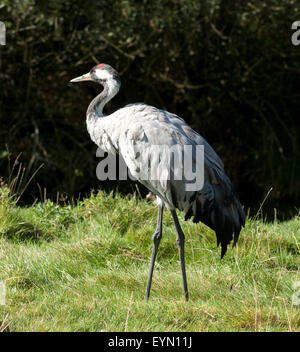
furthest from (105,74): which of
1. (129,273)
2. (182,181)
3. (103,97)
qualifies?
(129,273)

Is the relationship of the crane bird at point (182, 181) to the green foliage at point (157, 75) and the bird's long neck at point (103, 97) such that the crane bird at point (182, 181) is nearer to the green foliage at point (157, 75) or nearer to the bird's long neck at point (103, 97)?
the bird's long neck at point (103, 97)

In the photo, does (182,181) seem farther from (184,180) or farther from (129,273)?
(129,273)

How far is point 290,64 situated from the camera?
8469 mm

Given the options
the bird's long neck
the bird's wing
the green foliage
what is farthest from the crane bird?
the green foliage

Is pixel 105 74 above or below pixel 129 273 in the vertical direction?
above

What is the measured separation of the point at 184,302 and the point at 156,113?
118cm

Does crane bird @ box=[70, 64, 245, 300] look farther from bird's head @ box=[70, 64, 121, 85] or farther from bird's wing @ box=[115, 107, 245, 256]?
bird's head @ box=[70, 64, 121, 85]

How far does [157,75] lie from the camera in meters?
8.03

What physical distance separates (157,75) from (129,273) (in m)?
4.16

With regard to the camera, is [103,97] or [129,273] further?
[103,97]

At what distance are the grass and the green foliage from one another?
2.37 m

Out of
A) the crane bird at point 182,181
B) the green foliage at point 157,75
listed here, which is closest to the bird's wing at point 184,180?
the crane bird at point 182,181
